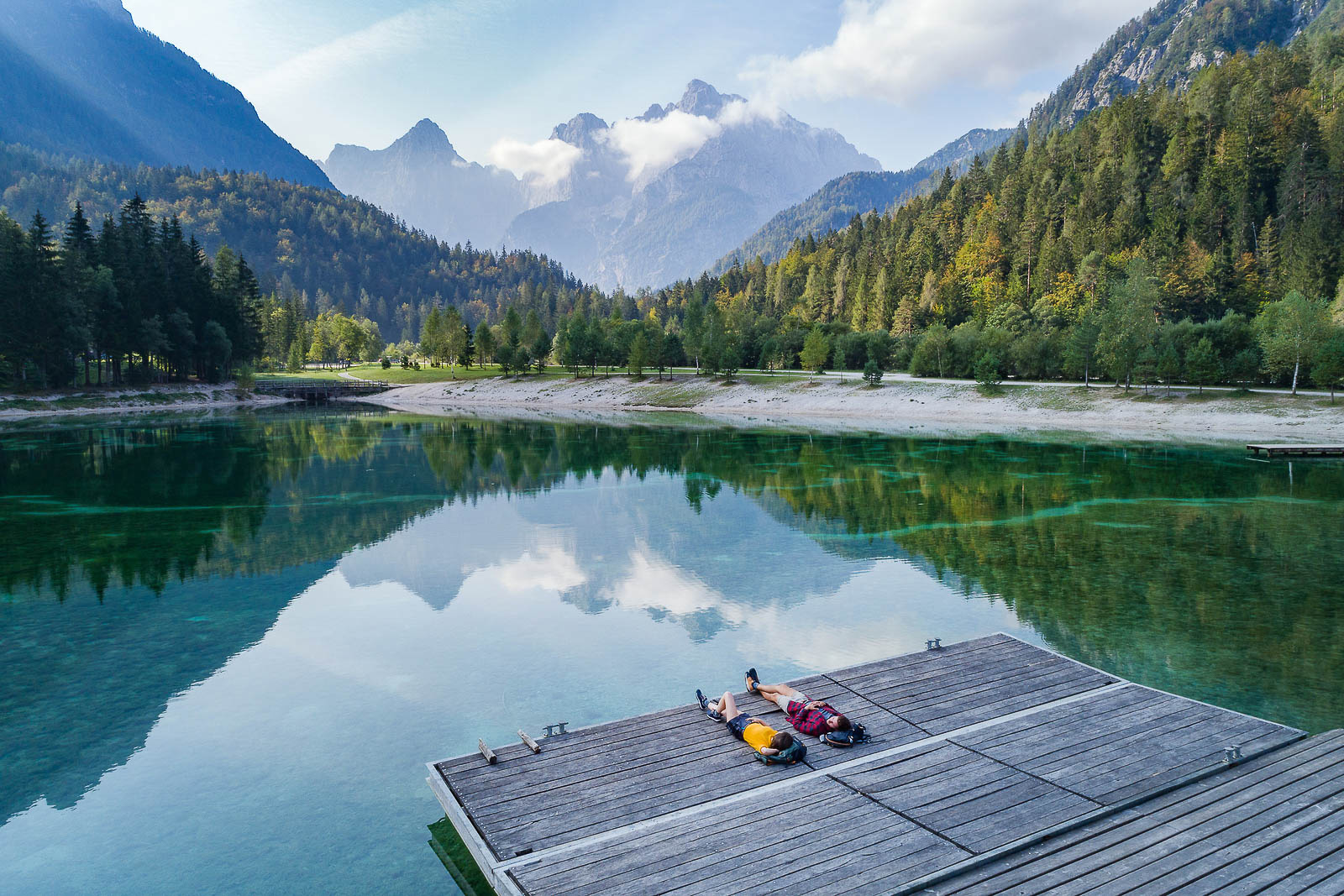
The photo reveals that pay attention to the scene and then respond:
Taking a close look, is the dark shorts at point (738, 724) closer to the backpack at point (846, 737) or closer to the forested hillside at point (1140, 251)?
the backpack at point (846, 737)

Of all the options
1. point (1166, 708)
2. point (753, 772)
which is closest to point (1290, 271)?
point (1166, 708)

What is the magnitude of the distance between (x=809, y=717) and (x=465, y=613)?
11.9m

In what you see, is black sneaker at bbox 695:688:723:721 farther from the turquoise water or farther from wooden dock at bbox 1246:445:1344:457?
wooden dock at bbox 1246:445:1344:457

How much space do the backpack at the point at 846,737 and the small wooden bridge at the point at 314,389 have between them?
124 metres

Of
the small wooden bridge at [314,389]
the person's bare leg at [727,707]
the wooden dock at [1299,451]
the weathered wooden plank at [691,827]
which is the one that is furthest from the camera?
the small wooden bridge at [314,389]

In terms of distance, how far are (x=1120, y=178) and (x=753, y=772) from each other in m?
128

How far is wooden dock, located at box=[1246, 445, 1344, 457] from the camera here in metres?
47.8

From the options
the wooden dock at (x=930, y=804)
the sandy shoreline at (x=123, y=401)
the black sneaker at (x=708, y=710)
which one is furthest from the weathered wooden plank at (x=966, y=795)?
the sandy shoreline at (x=123, y=401)

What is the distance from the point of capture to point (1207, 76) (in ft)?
398

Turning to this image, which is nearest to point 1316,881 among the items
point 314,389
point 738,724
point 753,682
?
point 738,724

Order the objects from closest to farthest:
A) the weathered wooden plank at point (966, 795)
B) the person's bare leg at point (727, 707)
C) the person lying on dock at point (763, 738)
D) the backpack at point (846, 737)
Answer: the weathered wooden plank at point (966, 795) < the person lying on dock at point (763, 738) < the backpack at point (846, 737) < the person's bare leg at point (727, 707)

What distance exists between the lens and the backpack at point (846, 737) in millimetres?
10953

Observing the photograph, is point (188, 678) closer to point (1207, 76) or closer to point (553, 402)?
point (553, 402)

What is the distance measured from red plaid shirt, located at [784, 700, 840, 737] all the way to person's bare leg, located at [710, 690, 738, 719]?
856 mm
